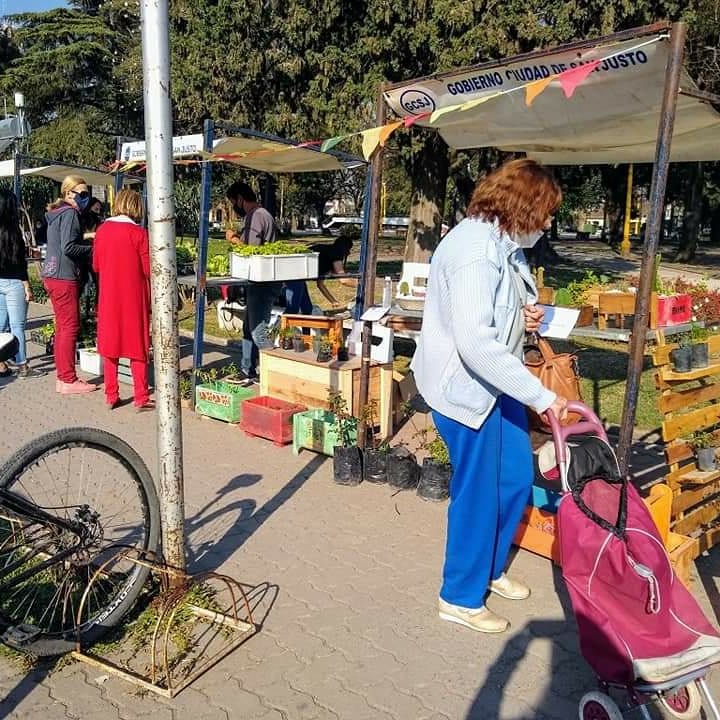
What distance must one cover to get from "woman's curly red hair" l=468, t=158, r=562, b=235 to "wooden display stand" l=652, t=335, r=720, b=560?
47.5 inches

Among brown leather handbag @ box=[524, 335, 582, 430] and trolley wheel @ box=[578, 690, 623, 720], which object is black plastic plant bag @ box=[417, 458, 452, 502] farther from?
trolley wheel @ box=[578, 690, 623, 720]

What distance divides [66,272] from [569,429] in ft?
19.5

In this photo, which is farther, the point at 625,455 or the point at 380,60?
the point at 380,60

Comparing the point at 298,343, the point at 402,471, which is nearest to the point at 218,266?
the point at 298,343

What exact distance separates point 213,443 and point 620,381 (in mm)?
4726

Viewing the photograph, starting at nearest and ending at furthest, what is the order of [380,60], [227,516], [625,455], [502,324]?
[502,324] < [625,455] < [227,516] < [380,60]

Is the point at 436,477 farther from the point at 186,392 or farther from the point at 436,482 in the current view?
the point at 186,392

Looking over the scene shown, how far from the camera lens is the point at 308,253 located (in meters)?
8.05

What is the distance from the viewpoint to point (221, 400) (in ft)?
22.5

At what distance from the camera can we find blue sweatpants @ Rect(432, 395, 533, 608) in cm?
331

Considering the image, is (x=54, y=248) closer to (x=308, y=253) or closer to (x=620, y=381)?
(x=308, y=253)

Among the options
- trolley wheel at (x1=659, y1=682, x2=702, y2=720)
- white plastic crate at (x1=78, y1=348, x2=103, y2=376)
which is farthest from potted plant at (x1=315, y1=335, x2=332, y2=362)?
trolley wheel at (x1=659, y1=682, x2=702, y2=720)

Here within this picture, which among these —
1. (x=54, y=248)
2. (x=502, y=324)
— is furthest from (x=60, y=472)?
(x=54, y=248)

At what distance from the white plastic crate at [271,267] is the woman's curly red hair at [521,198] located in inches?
179
